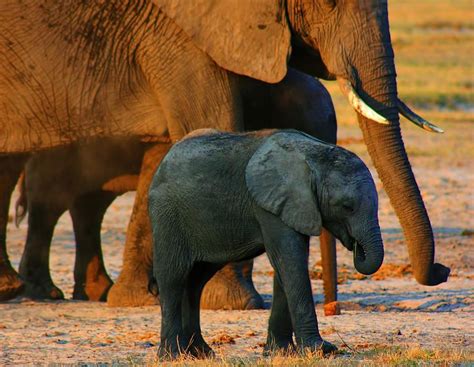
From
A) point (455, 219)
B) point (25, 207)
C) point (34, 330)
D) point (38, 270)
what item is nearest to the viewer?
point (34, 330)

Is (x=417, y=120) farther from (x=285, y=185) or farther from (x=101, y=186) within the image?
(x=101, y=186)

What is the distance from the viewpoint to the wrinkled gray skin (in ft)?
29.0

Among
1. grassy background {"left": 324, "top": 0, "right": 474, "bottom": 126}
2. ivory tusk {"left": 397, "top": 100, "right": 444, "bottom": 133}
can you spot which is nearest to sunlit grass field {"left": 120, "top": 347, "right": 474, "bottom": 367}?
ivory tusk {"left": 397, "top": 100, "right": 444, "bottom": 133}

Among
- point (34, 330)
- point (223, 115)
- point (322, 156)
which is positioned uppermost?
point (223, 115)

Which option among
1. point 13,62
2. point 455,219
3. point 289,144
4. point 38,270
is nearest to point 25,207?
point 38,270

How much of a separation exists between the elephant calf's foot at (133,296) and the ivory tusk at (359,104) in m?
1.95

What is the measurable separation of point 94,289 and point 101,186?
72 cm

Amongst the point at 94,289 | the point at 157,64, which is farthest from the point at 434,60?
the point at 157,64

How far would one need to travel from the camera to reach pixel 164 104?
28.7ft

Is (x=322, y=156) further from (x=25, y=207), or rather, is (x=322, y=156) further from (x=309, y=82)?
(x=25, y=207)

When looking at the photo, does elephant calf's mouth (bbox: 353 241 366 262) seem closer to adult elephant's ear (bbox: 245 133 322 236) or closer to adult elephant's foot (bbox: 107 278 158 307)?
adult elephant's ear (bbox: 245 133 322 236)

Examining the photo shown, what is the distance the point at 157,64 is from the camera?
874 centimetres

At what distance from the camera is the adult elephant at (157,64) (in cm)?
807

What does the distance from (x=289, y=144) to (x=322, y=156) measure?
0.17 metres
